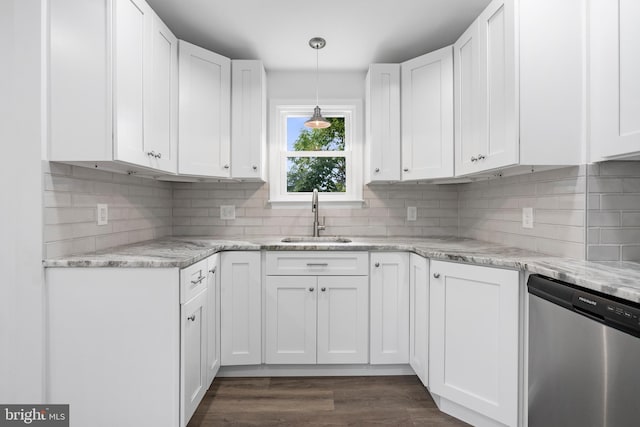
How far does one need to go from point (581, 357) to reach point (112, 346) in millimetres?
1925

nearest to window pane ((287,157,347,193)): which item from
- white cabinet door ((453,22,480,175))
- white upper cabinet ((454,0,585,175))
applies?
white cabinet door ((453,22,480,175))

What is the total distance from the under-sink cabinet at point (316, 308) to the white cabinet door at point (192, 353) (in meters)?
0.47

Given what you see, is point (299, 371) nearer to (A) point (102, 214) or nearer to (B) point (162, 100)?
(A) point (102, 214)

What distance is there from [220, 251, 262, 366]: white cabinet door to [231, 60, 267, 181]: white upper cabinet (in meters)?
0.70

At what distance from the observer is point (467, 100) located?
6.84ft

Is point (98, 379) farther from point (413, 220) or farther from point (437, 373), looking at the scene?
point (413, 220)

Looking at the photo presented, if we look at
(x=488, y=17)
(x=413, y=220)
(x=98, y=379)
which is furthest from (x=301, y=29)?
(x=98, y=379)

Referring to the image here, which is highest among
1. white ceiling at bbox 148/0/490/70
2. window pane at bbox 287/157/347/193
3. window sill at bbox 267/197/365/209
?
white ceiling at bbox 148/0/490/70

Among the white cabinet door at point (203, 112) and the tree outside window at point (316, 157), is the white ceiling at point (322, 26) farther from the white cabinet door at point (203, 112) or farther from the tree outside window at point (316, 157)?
the tree outside window at point (316, 157)

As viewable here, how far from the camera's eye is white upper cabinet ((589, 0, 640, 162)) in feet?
4.32

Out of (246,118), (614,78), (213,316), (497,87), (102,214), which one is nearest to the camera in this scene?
(614,78)

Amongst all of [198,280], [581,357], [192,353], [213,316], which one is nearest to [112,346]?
[192,353]

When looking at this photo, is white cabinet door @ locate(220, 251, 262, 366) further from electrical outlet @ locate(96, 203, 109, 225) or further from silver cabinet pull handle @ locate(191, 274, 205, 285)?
electrical outlet @ locate(96, 203, 109, 225)

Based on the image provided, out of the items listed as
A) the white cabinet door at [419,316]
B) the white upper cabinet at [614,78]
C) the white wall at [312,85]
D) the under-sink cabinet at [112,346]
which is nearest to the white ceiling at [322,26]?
the white wall at [312,85]
